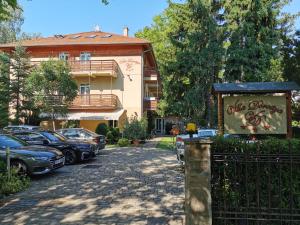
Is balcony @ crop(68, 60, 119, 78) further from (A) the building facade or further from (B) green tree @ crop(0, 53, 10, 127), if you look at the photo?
(B) green tree @ crop(0, 53, 10, 127)

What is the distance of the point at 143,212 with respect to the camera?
7.58 meters

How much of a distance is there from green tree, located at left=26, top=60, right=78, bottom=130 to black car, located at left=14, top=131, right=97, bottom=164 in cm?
1045

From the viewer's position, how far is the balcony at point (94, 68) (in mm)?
32562

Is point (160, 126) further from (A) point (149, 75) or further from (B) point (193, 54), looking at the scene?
(B) point (193, 54)

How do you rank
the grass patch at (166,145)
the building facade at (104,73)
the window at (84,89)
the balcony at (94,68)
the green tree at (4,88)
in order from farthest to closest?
1. the window at (84,89)
2. the building facade at (104,73)
3. the balcony at (94,68)
4. the green tree at (4,88)
5. the grass patch at (166,145)

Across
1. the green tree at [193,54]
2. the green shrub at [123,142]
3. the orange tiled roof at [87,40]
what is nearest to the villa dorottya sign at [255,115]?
the green shrub at [123,142]

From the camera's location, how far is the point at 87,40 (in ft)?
115

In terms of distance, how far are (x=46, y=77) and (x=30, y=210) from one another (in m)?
20.2

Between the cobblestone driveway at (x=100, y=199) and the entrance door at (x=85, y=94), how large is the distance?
65.5 ft

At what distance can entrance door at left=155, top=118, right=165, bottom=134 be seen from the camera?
51.5 metres

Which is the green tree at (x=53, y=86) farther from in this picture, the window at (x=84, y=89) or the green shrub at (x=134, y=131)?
the window at (x=84, y=89)

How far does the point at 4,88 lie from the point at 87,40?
367 inches

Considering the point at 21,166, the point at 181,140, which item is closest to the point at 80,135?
the point at 181,140

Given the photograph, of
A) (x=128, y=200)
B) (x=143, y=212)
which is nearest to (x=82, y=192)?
(x=128, y=200)
